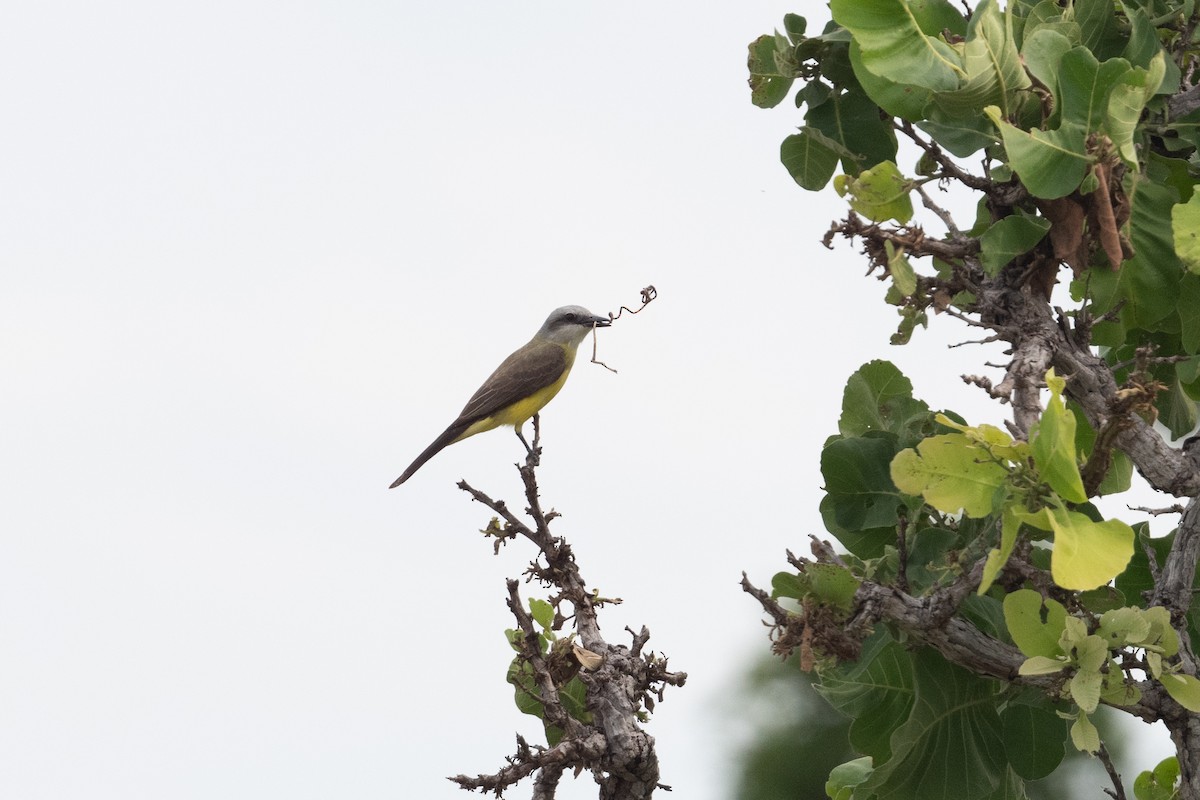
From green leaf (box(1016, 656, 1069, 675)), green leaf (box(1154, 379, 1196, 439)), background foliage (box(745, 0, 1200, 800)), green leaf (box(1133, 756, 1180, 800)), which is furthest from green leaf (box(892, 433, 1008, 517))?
green leaf (box(1133, 756, 1180, 800))

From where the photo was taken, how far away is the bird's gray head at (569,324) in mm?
9094

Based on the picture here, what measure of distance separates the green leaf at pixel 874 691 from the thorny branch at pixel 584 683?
1.92ft

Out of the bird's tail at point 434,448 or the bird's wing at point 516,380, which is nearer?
the bird's tail at point 434,448

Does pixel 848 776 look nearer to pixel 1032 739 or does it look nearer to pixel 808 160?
pixel 1032 739

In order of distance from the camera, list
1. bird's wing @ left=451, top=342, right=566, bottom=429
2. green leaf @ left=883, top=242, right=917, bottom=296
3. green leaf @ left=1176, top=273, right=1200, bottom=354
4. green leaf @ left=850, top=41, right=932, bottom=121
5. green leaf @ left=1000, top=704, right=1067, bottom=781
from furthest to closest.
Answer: bird's wing @ left=451, top=342, right=566, bottom=429 → green leaf @ left=1000, top=704, right=1067, bottom=781 → green leaf @ left=1176, top=273, right=1200, bottom=354 → green leaf @ left=850, top=41, right=932, bottom=121 → green leaf @ left=883, top=242, right=917, bottom=296

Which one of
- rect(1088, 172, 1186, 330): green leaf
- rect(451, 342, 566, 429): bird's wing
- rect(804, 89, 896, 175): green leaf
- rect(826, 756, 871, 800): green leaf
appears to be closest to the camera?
rect(1088, 172, 1186, 330): green leaf

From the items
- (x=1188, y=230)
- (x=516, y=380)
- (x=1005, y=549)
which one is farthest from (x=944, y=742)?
(x=516, y=380)

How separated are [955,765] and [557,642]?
53.7 inches

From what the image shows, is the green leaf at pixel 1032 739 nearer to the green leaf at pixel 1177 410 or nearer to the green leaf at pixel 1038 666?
the green leaf at pixel 1038 666

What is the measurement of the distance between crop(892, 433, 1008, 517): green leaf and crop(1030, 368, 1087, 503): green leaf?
14 cm

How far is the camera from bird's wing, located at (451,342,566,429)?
782 centimetres

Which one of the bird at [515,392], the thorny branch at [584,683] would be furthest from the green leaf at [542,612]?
the bird at [515,392]

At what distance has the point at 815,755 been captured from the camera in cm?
1112

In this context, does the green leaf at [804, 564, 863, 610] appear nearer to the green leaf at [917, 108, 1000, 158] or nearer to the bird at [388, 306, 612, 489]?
the green leaf at [917, 108, 1000, 158]
